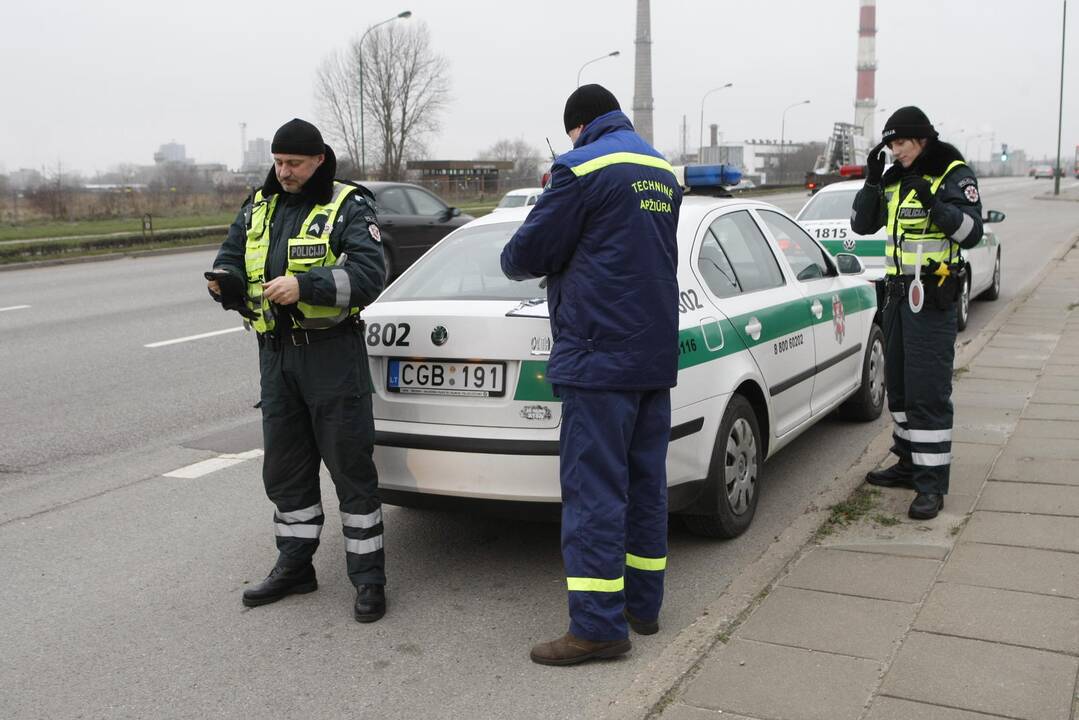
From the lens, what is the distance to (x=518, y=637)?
12.9 feet

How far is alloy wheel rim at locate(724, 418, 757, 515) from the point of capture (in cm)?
478

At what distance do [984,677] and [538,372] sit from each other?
186cm

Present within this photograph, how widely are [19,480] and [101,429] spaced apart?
115cm

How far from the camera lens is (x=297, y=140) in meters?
4.01

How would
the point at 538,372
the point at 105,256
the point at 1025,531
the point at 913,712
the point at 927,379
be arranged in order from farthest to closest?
1. the point at 105,256
2. the point at 927,379
3. the point at 1025,531
4. the point at 538,372
5. the point at 913,712

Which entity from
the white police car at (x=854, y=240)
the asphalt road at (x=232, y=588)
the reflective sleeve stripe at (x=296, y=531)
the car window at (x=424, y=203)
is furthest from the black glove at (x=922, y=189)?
the car window at (x=424, y=203)

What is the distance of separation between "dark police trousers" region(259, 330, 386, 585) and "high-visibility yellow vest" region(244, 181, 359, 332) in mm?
96

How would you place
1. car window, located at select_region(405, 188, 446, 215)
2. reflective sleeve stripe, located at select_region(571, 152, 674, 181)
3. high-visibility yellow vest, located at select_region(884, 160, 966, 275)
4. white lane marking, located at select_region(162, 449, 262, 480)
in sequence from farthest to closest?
car window, located at select_region(405, 188, 446, 215)
white lane marking, located at select_region(162, 449, 262, 480)
high-visibility yellow vest, located at select_region(884, 160, 966, 275)
reflective sleeve stripe, located at select_region(571, 152, 674, 181)

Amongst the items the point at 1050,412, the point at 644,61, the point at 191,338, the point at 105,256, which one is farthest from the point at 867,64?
the point at 1050,412

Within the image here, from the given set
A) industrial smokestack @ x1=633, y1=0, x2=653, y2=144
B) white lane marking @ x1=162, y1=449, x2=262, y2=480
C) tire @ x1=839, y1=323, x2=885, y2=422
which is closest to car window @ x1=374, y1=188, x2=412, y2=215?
white lane marking @ x1=162, y1=449, x2=262, y2=480

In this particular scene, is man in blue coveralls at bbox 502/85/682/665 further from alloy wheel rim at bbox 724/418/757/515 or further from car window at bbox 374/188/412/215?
car window at bbox 374/188/412/215

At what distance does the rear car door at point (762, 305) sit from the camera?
4949 millimetres

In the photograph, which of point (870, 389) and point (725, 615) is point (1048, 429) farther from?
point (725, 615)

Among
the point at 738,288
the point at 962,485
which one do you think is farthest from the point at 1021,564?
the point at 738,288
